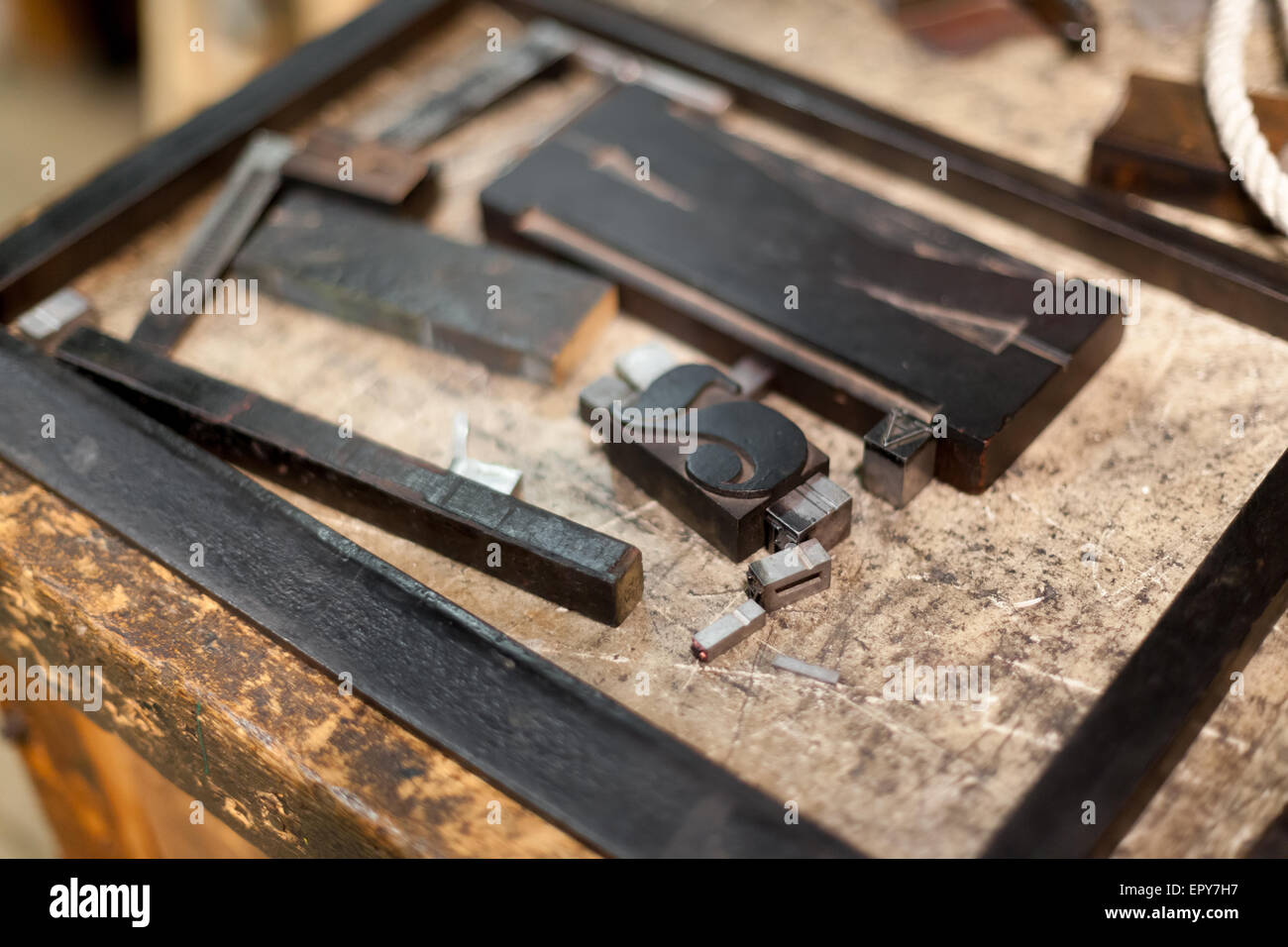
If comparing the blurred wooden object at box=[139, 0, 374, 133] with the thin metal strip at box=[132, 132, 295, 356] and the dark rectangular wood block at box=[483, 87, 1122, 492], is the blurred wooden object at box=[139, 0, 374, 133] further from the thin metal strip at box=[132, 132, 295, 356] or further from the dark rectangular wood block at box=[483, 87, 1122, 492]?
the dark rectangular wood block at box=[483, 87, 1122, 492]

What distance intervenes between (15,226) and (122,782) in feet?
2.84

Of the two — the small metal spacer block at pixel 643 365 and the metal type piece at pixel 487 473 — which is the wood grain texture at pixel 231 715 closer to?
the metal type piece at pixel 487 473

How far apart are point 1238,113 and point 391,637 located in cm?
137

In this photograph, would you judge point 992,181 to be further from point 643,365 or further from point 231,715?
point 231,715

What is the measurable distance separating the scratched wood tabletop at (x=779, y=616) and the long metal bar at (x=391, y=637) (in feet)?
0.13

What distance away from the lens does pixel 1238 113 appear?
5.90 feet

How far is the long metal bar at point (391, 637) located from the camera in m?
1.21

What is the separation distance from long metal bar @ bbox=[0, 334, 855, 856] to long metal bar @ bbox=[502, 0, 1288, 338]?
99 centimetres

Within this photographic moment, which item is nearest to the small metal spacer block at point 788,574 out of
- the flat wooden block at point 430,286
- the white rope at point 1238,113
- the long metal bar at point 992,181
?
the flat wooden block at point 430,286

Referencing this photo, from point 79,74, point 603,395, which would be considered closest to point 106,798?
point 603,395

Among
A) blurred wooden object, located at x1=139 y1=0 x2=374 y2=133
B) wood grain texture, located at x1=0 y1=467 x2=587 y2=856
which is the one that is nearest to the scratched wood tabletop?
wood grain texture, located at x1=0 y1=467 x2=587 y2=856

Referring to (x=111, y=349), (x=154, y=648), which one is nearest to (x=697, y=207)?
(x=111, y=349)

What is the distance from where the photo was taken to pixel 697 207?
1.83m
